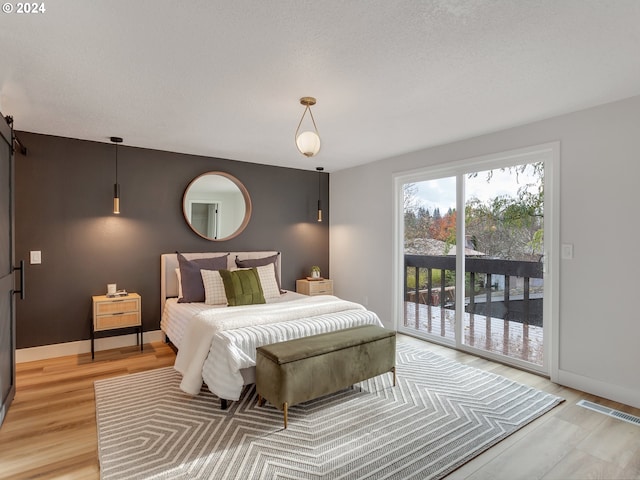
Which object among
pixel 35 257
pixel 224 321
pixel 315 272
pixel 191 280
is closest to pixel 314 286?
pixel 315 272

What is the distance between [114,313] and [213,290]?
107cm

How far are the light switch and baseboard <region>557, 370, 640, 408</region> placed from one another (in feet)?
17.2

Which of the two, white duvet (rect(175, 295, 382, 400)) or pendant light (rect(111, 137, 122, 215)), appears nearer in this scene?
white duvet (rect(175, 295, 382, 400))

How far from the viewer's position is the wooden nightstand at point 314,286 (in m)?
5.30

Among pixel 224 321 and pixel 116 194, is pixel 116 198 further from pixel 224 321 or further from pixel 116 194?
pixel 224 321

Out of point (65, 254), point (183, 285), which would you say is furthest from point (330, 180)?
point (65, 254)

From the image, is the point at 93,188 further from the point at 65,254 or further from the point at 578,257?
the point at 578,257

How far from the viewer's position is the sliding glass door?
345 cm

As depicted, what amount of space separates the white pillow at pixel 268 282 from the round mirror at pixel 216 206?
0.89 meters

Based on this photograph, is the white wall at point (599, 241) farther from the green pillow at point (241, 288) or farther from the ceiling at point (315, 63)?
the green pillow at point (241, 288)

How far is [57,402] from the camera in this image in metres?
2.82

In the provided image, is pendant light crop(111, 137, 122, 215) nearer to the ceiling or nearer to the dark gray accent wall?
the dark gray accent wall

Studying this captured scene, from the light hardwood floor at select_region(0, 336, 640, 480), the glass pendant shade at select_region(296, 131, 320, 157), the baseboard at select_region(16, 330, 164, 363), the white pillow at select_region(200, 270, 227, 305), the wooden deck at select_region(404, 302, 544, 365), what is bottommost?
the light hardwood floor at select_region(0, 336, 640, 480)

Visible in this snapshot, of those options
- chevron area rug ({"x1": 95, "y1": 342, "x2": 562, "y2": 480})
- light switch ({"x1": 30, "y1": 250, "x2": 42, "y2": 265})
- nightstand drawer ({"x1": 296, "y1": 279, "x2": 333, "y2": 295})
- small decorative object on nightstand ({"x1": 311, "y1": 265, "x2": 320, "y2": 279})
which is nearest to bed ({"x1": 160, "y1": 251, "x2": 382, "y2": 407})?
chevron area rug ({"x1": 95, "y1": 342, "x2": 562, "y2": 480})
